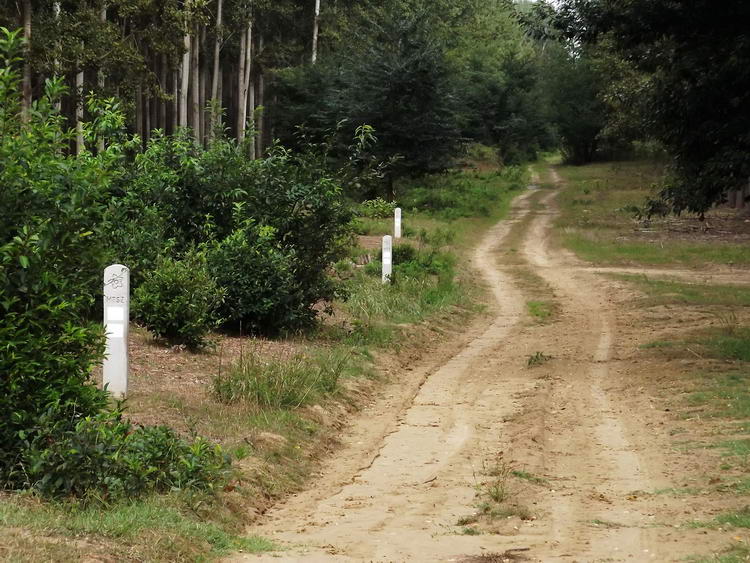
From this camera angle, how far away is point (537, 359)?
14.5 metres

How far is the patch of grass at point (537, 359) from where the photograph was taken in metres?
14.3

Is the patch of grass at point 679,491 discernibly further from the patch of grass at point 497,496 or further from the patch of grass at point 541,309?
the patch of grass at point 541,309

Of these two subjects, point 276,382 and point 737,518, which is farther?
point 276,382

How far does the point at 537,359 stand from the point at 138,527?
9.21 m

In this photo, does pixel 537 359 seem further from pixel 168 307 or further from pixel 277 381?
pixel 168 307

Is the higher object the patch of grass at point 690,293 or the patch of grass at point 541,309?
the patch of grass at point 690,293

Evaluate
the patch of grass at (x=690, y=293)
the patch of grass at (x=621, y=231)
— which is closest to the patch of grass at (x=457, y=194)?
the patch of grass at (x=621, y=231)

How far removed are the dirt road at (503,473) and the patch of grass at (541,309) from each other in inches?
124

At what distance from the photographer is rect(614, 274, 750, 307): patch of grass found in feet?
66.4

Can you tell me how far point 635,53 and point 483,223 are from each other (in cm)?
2590

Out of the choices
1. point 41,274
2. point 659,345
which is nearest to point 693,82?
point 659,345

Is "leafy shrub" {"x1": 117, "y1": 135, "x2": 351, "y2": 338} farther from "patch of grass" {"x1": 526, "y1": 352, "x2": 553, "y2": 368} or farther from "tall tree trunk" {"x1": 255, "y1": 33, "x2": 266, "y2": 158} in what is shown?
"tall tree trunk" {"x1": 255, "y1": 33, "x2": 266, "y2": 158}

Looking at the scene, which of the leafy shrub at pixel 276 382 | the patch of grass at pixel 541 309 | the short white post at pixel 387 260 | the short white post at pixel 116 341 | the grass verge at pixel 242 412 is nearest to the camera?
the grass verge at pixel 242 412

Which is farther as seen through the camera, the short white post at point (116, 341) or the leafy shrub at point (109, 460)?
the short white post at point (116, 341)
